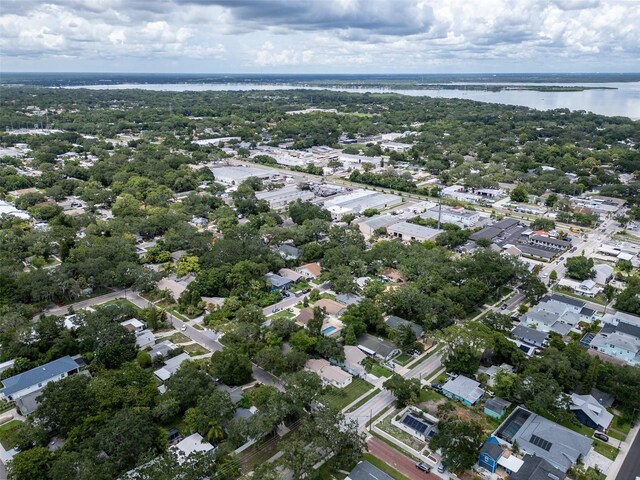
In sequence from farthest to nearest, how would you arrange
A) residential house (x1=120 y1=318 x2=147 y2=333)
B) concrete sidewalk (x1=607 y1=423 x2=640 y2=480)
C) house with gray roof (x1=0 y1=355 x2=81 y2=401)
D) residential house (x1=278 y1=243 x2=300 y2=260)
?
residential house (x1=278 y1=243 x2=300 y2=260) < residential house (x1=120 y1=318 x2=147 y2=333) < house with gray roof (x1=0 y1=355 x2=81 y2=401) < concrete sidewalk (x1=607 y1=423 x2=640 y2=480)

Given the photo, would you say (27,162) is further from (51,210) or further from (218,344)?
(218,344)

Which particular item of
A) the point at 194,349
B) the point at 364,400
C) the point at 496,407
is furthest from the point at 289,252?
the point at 496,407

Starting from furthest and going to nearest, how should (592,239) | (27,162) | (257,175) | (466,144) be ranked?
(466,144)
(27,162)
(257,175)
(592,239)

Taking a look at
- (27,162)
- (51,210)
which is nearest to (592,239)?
(51,210)

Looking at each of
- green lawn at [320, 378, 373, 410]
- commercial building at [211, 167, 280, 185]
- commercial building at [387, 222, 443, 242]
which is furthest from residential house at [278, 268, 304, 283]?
commercial building at [211, 167, 280, 185]

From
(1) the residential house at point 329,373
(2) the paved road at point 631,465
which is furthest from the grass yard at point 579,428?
(1) the residential house at point 329,373

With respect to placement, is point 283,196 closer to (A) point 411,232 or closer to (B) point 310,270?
(A) point 411,232

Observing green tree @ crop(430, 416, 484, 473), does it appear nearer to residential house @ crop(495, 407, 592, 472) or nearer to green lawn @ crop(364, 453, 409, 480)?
green lawn @ crop(364, 453, 409, 480)
